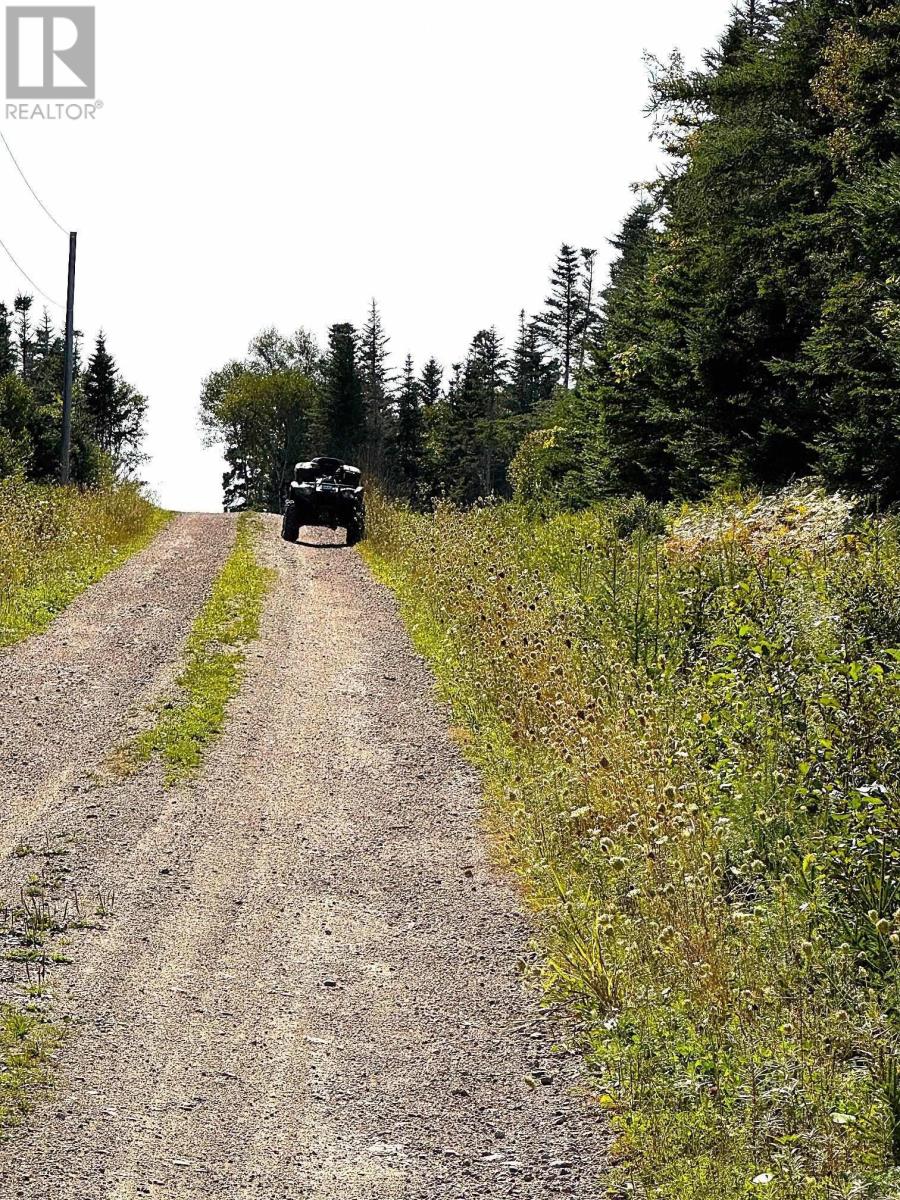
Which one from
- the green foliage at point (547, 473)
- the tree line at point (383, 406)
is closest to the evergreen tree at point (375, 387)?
the tree line at point (383, 406)

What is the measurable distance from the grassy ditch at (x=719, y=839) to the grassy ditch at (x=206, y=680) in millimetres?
2374

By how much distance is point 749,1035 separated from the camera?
4.78m

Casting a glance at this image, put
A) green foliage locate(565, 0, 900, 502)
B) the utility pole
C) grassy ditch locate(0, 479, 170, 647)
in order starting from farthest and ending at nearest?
the utility pole < grassy ditch locate(0, 479, 170, 647) < green foliage locate(565, 0, 900, 502)

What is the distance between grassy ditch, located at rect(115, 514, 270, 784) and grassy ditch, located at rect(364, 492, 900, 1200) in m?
2.37

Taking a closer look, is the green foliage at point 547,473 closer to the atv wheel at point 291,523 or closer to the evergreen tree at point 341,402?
the atv wheel at point 291,523

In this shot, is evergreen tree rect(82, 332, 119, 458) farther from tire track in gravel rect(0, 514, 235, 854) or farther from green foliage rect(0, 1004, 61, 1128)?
green foliage rect(0, 1004, 61, 1128)

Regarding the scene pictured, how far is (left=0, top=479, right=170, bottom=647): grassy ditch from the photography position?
16.3m

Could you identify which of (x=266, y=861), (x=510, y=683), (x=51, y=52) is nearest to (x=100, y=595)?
(x=51, y=52)

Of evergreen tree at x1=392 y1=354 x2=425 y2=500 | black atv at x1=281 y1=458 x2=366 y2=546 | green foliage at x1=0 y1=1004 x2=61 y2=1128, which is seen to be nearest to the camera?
green foliage at x1=0 y1=1004 x2=61 y2=1128

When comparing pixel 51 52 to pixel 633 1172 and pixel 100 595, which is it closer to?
pixel 100 595

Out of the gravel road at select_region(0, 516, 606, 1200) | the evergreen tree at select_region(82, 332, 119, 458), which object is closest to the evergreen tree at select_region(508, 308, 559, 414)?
the evergreen tree at select_region(82, 332, 119, 458)

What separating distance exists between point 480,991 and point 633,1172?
1783mm

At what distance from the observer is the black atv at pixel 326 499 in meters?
25.6

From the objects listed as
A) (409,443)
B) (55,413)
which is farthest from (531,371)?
(55,413)
